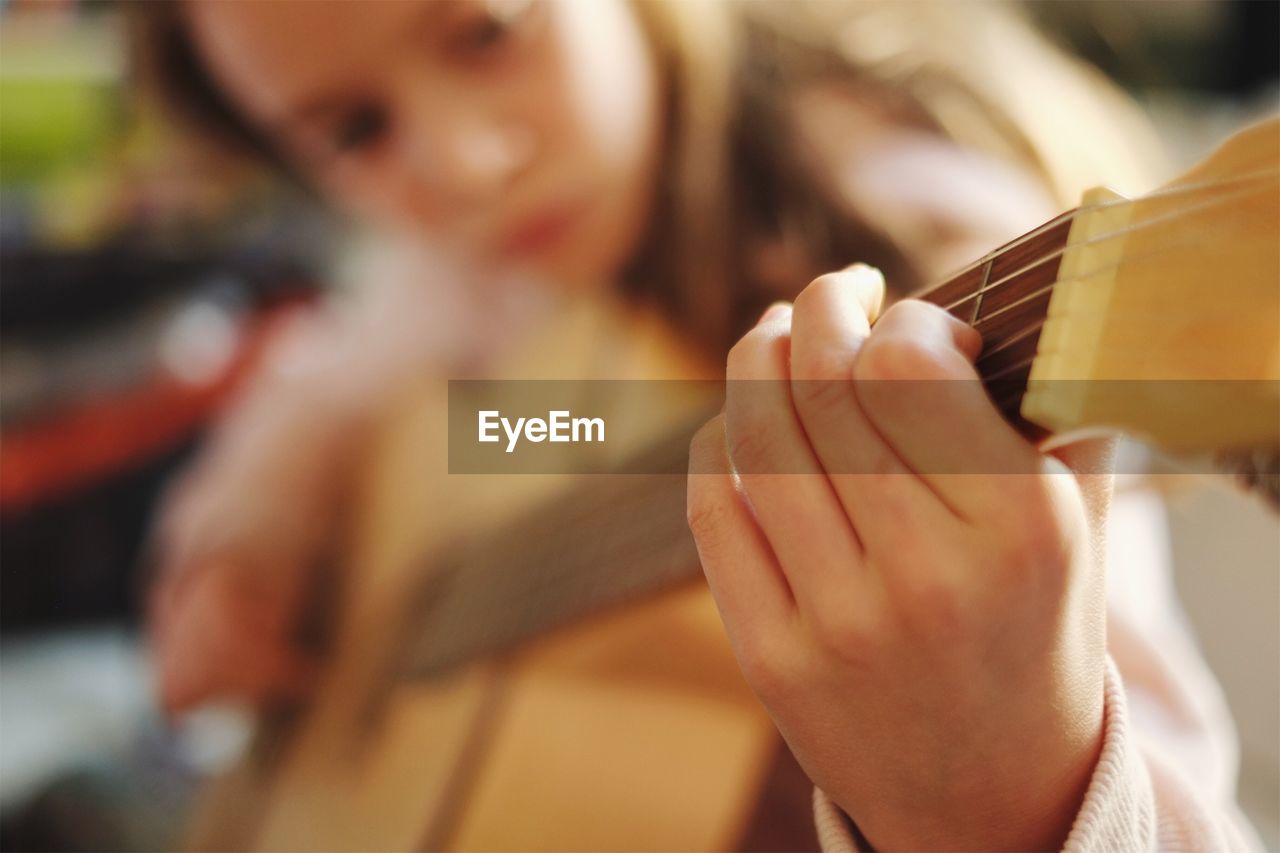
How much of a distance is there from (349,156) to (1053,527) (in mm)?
484

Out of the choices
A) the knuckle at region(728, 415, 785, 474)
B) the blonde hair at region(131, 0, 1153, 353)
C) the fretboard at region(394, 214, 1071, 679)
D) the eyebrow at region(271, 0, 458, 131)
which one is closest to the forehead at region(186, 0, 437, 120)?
the eyebrow at region(271, 0, 458, 131)

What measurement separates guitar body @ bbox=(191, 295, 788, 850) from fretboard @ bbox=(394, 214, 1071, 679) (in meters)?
0.01

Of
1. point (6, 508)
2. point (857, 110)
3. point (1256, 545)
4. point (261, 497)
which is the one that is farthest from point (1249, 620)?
point (6, 508)

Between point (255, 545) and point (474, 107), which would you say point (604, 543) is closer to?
point (474, 107)

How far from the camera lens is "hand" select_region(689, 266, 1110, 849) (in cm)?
17

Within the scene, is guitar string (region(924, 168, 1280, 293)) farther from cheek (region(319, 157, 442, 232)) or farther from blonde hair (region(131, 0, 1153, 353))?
cheek (region(319, 157, 442, 232))

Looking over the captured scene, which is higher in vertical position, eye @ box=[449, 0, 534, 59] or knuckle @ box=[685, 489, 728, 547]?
eye @ box=[449, 0, 534, 59]

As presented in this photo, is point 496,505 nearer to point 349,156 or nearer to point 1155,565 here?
point 349,156

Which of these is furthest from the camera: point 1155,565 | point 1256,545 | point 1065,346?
point 1256,545

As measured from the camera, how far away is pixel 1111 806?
193mm

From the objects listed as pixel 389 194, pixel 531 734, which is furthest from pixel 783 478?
pixel 389 194

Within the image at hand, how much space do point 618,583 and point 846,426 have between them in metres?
0.21

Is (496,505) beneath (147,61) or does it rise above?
beneath

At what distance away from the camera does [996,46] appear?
0.61 meters
